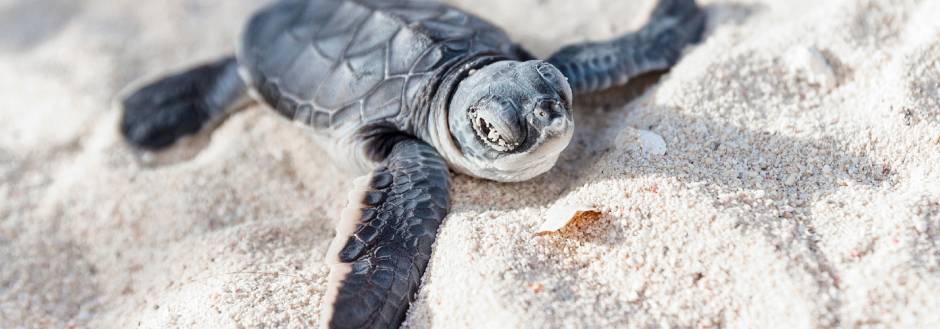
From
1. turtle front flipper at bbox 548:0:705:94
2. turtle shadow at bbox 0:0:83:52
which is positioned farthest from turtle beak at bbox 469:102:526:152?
turtle shadow at bbox 0:0:83:52

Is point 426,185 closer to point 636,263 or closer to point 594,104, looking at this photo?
point 636,263

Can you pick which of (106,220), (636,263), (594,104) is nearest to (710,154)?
(636,263)

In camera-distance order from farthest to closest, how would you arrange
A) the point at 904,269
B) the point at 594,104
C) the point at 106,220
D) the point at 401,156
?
the point at 594,104 → the point at 106,220 → the point at 401,156 → the point at 904,269

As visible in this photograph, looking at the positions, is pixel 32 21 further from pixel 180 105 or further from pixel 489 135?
pixel 489 135

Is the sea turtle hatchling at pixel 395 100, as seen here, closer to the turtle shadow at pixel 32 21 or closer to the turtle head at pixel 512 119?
the turtle head at pixel 512 119

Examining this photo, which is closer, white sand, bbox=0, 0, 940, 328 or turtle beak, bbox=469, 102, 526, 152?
white sand, bbox=0, 0, 940, 328

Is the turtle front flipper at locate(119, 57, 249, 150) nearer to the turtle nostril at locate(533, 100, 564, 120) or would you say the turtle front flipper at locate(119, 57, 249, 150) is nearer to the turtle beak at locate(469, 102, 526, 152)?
the turtle beak at locate(469, 102, 526, 152)
